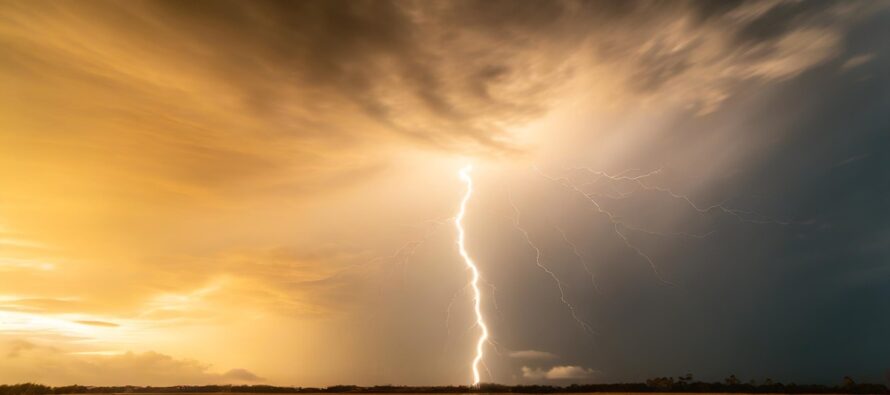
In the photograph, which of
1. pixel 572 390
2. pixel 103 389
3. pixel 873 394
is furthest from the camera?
pixel 103 389

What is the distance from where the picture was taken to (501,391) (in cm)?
1875

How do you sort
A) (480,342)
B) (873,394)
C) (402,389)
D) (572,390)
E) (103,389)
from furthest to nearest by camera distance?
(480,342)
(103,389)
(402,389)
(572,390)
(873,394)

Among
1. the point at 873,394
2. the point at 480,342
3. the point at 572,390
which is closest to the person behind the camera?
the point at 873,394

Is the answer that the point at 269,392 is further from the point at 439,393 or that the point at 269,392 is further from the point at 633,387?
the point at 633,387

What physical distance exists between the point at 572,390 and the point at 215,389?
14.5m

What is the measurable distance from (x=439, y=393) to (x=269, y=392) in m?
7.60

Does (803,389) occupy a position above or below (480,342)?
below

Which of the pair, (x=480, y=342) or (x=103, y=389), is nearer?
(x=103, y=389)

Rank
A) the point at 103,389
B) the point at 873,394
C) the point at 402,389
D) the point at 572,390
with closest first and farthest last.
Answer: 1. the point at 873,394
2. the point at 572,390
3. the point at 402,389
4. the point at 103,389

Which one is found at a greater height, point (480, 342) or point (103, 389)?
point (480, 342)

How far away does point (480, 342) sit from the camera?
24.3m

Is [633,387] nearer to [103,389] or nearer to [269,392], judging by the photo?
[269,392]

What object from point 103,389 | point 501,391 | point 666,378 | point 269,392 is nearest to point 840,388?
point 666,378

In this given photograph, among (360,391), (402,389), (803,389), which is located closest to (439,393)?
(402,389)
